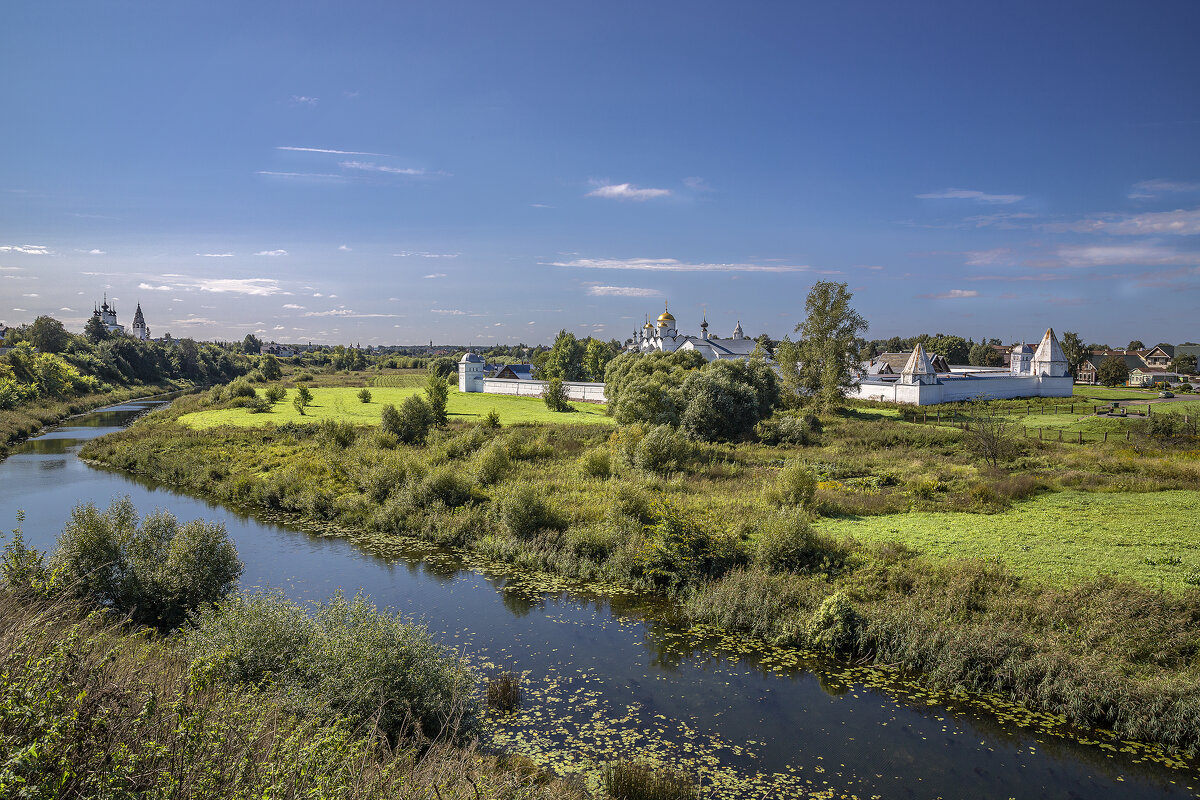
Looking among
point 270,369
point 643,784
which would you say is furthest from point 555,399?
point 270,369

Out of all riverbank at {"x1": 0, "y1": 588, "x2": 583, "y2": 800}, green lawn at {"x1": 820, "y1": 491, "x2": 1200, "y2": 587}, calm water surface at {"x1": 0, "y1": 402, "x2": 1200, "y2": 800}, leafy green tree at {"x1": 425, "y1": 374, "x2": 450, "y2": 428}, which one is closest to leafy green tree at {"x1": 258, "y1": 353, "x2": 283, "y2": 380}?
leafy green tree at {"x1": 425, "y1": 374, "x2": 450, "y2": 428}

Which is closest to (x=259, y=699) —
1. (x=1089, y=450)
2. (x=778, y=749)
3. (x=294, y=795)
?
(x=294, y=795)

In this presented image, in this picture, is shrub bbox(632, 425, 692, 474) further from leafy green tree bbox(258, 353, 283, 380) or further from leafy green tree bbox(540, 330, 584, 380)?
leafy green tree bbox(258, 353, 283, 380)

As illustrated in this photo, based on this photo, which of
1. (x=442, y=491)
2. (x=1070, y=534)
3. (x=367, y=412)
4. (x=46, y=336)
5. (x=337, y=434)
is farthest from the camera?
(x=46, y=336)

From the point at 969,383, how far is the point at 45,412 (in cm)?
7461

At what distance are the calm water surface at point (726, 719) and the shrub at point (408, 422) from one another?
18.4 metres

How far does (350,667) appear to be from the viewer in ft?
28.3

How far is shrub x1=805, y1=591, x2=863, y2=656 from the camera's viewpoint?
12445mm

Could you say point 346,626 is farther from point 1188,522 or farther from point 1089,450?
point 1089,450

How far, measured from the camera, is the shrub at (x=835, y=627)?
40.8 ft

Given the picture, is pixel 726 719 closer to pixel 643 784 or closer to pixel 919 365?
pixel 643 784

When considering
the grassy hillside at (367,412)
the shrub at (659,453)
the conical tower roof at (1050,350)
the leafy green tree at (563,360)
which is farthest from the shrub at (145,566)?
the conical tower roof at (1050,350)

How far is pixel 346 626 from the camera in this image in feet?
31.0

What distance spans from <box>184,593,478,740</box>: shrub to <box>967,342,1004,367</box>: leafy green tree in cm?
10448
